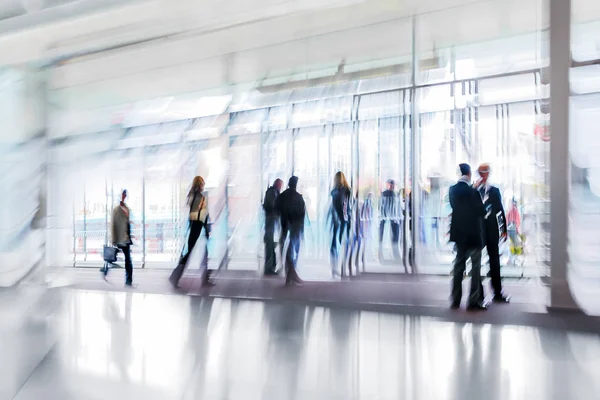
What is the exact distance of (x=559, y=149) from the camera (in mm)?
3020

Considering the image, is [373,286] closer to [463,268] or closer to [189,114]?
[463,268]

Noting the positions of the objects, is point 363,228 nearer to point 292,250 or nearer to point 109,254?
point 292,250

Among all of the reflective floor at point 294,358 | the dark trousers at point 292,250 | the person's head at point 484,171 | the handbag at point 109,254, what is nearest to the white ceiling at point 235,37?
the person's head at point 484,171

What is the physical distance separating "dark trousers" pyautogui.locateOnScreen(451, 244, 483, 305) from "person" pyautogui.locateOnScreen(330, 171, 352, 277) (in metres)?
1.52

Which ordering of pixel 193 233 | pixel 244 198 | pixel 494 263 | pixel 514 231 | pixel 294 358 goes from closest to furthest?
pixel 294 358, pixel 494 263, pixel 514 231, pixel 193 233, pixel 244 198

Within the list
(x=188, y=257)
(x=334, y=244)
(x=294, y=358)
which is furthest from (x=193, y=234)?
(x=294, y=358)

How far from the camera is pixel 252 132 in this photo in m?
5.18

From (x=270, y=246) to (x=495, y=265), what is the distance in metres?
2.34

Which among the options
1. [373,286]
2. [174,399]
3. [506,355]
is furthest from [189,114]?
[506,355]

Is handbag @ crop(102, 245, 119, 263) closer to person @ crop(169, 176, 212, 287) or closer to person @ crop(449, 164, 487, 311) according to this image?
person @ crop(169, 176, 212, 287)

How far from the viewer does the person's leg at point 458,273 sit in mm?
3113

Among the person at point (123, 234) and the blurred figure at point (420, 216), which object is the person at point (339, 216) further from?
the person at point (123, 234)

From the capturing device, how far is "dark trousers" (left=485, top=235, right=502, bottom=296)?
10.2ft

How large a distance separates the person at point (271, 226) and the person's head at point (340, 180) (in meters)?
0.61
